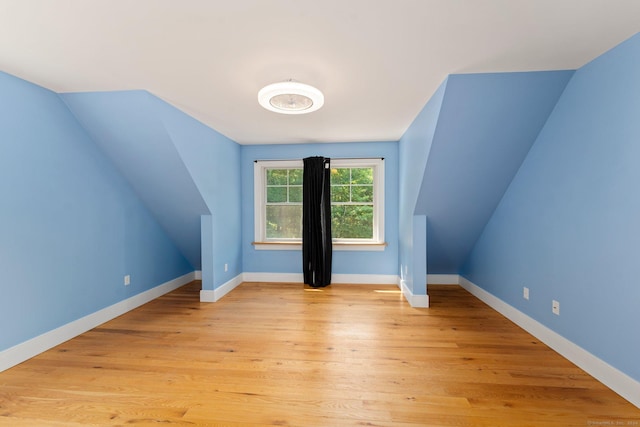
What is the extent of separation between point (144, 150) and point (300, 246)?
7.76 ft

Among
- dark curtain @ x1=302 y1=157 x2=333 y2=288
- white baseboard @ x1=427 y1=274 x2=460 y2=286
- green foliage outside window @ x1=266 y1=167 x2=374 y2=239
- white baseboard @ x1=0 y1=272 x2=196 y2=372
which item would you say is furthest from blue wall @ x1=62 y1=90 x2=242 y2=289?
white baseboard @ x1=427 y1=274 x2=460 y2=286

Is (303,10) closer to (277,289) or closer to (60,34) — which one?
(60,34)

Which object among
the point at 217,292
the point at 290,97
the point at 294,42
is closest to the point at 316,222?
the point at 217,292

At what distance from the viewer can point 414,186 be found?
3.16 meters

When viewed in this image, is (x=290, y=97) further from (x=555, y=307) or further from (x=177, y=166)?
(x=555, y=307)

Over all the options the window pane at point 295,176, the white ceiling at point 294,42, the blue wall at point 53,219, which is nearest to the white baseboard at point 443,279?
the window pane at point 295,176

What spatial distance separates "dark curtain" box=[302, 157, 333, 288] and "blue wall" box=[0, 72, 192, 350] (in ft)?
7.15

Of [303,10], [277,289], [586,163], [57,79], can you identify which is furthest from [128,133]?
[586,163]

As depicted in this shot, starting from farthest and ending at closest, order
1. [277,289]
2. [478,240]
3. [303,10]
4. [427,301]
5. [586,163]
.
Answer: [277,289] < [478,240] < [427,301] < [586,163] < [303,10]

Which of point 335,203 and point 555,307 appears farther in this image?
point 335,203

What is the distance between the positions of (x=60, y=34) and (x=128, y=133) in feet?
3.73

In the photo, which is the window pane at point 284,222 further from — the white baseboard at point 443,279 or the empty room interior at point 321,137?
the white baseboard at point 443,279

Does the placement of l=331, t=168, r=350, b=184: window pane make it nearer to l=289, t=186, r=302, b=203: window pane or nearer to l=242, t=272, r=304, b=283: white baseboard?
l=289, t=186, r=302, b=203: window pane

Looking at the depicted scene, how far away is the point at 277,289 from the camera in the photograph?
156 inches
